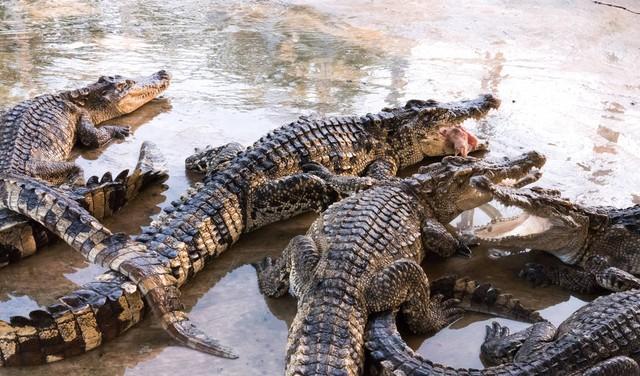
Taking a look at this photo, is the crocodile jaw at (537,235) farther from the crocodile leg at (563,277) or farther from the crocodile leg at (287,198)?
the crocodile leg at (287,198)

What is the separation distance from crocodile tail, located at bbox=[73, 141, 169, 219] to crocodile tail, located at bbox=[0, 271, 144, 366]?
40.1 inches

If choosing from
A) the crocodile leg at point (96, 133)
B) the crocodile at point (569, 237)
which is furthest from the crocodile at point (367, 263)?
the crocodile leg at point (96, 133)

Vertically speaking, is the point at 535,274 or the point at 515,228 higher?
the point at 515,228

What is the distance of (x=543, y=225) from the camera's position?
382 centimetres

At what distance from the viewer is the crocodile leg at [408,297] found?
3.06 metres

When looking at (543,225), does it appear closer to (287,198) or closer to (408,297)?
(408,297)

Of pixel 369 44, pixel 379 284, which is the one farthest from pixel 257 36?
pixel 379 284

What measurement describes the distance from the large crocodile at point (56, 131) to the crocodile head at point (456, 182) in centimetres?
199

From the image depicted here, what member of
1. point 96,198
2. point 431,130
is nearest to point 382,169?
point 431,130

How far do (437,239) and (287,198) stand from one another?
1.01 metres

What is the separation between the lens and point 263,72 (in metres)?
6.98

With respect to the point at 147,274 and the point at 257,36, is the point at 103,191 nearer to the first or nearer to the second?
the point at 147,274

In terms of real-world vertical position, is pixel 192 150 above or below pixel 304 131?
below

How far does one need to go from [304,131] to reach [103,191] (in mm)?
1412
